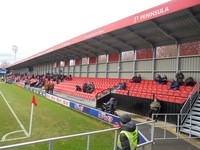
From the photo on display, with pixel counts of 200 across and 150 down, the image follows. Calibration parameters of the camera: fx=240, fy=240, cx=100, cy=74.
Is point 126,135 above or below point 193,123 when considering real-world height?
above

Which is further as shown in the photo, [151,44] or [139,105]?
[151,44]

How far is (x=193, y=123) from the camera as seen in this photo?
35.3 feet

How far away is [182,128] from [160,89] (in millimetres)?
5969

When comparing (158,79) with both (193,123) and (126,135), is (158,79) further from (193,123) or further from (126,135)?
(126,135)

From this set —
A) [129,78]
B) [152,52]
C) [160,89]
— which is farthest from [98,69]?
[160,89]

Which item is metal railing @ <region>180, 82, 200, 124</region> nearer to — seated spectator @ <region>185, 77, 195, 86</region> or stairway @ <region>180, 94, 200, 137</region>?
stairway @ <region>180, 94, 200, 137</region>

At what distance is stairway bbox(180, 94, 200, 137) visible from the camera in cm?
1022

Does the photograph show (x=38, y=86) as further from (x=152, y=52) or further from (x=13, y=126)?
(x=13, y=126)

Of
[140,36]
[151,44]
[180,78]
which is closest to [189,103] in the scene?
[180,78]

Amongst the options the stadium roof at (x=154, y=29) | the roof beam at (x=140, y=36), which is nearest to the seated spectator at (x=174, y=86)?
the stadium roof at (x=154, y=29)

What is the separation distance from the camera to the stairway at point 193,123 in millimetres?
10223

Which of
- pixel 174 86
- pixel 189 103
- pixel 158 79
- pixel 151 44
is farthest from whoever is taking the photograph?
pixel 151 44

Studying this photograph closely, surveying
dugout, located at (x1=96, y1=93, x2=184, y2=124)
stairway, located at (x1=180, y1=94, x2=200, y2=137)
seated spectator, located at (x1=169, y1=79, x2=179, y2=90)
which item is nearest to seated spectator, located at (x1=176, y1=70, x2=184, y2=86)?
seated spectator, located at (x1=169, y1=79, x2=179, y2=90)

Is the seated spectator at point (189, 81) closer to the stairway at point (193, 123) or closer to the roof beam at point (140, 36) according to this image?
the stairway at point (193, 123)
